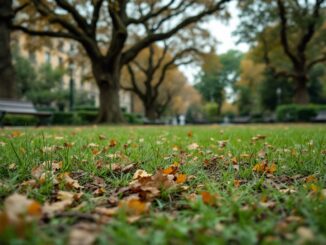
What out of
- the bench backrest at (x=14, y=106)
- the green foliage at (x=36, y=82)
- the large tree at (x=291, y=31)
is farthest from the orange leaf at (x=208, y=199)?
the green foliage at (x=36, y=82)

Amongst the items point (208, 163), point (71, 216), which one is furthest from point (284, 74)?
point (71, 216)

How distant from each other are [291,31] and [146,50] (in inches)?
522

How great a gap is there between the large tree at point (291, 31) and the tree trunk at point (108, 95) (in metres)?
10.6

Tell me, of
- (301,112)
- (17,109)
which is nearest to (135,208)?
(17,109)

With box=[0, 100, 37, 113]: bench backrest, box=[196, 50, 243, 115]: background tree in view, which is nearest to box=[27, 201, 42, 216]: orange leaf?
box=[0, 100, 37, 113]: bench backrest

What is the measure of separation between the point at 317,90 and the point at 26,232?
3879cm

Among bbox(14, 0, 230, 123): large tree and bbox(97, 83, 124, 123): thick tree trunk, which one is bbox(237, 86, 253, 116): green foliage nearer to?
bbox(14, 0, 230, 123): large tree

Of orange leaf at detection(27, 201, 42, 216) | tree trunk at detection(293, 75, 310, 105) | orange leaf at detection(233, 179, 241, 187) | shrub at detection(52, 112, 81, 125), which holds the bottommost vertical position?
orange leaf at detection(233, 179, 241, 187)

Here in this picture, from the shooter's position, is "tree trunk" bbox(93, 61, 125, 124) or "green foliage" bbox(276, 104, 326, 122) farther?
"green foliage" bbox(276, 104, 326, 122)

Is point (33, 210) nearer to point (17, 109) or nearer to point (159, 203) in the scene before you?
point (159, 203)

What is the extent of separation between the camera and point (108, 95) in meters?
15.6

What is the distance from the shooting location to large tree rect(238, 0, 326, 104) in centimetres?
2083

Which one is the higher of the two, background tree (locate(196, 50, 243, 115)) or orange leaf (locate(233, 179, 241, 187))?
background tree (locate(196, 50, 243, 115))

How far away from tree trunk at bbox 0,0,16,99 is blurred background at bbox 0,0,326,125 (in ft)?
0.13
